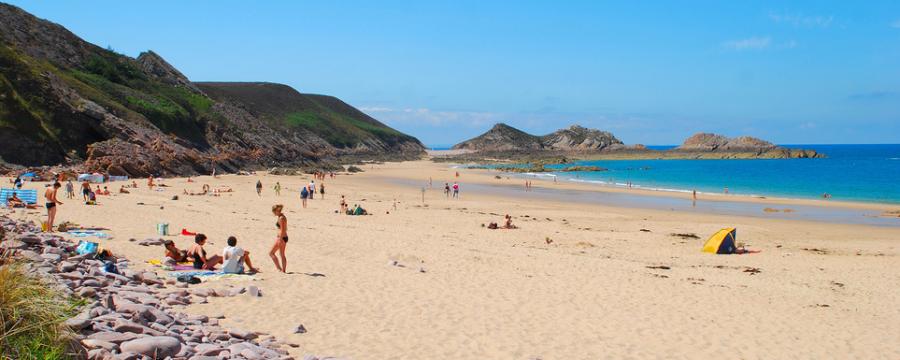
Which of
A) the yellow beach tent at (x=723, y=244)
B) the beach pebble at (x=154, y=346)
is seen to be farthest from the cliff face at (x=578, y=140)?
the beach pebble at (x=154, y=346)

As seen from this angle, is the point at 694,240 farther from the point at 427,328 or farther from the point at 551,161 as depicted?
the point at 551,161

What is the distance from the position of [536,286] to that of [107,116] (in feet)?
118

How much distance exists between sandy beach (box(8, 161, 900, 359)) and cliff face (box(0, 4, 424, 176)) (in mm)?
14019

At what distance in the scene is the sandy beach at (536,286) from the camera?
26.7 ft

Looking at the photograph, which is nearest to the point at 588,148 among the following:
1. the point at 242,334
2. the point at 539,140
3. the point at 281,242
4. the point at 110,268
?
the point at 539,140

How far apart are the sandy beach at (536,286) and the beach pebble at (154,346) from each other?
1.55m

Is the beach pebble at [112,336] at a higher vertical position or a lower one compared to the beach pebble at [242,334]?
higher

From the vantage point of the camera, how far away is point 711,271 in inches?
577

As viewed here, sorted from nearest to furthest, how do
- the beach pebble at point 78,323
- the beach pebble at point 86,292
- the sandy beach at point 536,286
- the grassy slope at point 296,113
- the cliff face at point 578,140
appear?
the beach pebble at point 78,323 < the beach pebble at point 86,292 < the sandy beach at point 536,286 < the grassy slope at point 296,113 < the cliff face at point 578,140

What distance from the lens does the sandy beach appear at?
321 inches

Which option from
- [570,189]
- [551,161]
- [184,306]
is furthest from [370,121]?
[184,306]

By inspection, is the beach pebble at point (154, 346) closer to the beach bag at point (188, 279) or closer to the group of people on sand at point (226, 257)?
the beach bag at point (188, 279)

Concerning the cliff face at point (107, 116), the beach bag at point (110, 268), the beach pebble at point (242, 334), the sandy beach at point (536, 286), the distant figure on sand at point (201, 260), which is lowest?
the sandy beach at point (536, 286)

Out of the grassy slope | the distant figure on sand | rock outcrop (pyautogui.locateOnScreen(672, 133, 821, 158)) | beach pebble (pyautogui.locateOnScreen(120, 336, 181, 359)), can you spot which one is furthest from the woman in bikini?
rock outcrop (pyautogui.locateOnScreen(672, 133, 821, 158))
